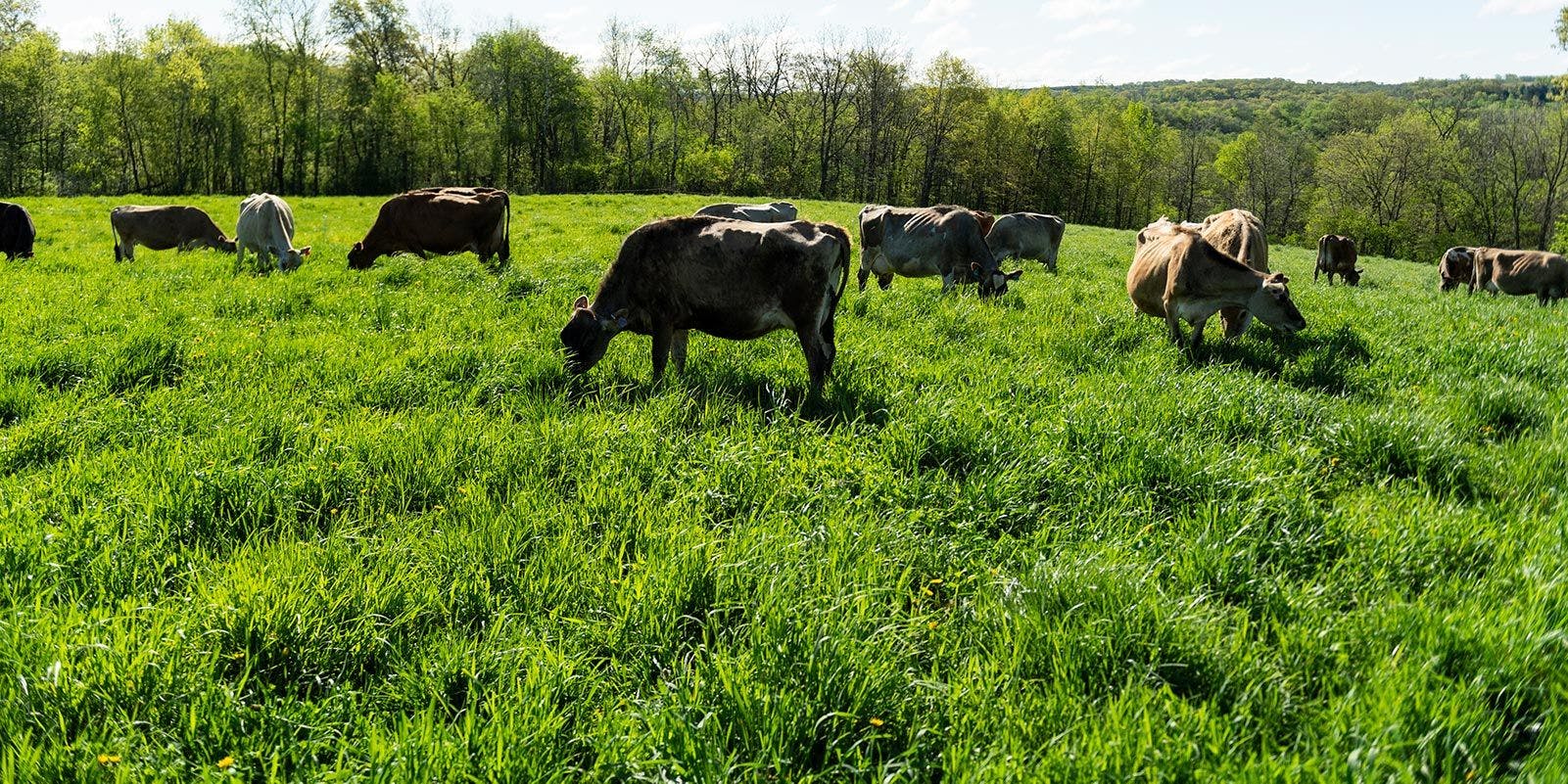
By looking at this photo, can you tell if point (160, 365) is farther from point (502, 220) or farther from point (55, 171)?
point (55, 171)

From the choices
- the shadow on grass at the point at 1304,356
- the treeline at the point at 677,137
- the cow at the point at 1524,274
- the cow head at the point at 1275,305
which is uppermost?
the treeline at the point at 677,137

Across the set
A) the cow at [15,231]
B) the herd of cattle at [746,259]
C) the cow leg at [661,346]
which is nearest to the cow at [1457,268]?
the herd of cattle at [746,259]

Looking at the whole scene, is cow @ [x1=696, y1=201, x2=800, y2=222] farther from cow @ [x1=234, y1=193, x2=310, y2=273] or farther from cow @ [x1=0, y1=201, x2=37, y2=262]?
cow @ [x1=0, y1=201, x2=37, y2=262]

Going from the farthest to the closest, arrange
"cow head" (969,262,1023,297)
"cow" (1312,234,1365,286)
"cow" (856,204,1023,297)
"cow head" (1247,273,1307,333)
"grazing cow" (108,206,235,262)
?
"cow" (1312,234,1365,286), "grazing cow" (108,206,235,262), "cow" (856,204,1023,297), "cow head" (969,262,1023,297), "cow head" (1247,273,1307,333)

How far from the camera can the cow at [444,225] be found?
15180 mm

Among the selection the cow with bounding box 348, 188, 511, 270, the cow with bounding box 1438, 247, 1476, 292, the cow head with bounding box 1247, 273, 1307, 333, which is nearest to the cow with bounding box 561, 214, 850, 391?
the cow head with bounding box 1247, 273, 1307, 333

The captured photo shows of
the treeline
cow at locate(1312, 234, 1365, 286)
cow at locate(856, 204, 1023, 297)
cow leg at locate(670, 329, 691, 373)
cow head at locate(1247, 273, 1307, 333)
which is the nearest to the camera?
cow leg at locate(670, 329, 691, 373)

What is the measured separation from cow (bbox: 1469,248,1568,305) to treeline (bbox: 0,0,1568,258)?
47.0m

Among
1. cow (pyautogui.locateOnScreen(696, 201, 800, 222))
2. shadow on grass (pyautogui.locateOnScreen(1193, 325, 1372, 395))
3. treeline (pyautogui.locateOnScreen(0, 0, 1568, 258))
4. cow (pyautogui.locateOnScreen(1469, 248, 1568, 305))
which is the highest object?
treeline (pyautogui.locateOnScreen(0, 0, 1568, 258))

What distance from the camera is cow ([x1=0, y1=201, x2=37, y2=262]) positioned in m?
15.7

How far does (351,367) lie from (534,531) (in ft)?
12.6

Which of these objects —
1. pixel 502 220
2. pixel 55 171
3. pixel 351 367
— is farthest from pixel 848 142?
pixel 351 367

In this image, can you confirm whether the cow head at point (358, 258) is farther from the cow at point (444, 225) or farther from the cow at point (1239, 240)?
the cow at point (1239, 240)

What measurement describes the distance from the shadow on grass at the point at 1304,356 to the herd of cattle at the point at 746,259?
0.32 metres
